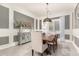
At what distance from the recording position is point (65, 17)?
599 centimetres

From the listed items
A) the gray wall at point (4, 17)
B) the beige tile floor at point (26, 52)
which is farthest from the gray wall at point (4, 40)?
the gray wall at point (4, 17)

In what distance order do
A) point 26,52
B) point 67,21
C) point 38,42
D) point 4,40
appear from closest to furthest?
1. point 38,42
2. point 26,52
3. point 4,40
4. point 67,21

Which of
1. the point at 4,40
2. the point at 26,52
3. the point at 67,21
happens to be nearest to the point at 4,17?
the point at 4,40

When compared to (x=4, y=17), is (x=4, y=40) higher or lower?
lower

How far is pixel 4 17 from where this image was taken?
3.79 meters

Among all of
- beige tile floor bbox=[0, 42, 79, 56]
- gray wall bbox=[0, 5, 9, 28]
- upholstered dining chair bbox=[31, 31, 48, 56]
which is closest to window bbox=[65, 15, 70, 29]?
beige tile floor bbox=[0, 42, 79, 56]

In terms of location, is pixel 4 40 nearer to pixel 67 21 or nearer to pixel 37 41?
pixel 37 41

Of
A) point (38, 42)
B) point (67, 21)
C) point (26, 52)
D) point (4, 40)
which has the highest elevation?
point (67, 21)

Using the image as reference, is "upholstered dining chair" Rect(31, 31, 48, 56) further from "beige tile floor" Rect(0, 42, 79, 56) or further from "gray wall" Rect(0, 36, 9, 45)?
"gray wall" Rect(0, 36, 9, 45)

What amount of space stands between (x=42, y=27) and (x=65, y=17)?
232cm

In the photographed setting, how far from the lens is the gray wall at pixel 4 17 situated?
3633 millimetres

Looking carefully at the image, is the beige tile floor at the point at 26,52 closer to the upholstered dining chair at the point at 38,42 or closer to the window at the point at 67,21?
the upholstered dining chair at the point at 38,42

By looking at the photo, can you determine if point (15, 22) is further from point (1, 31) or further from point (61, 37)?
point (61, 37)

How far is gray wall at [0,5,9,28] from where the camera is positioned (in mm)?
3633
